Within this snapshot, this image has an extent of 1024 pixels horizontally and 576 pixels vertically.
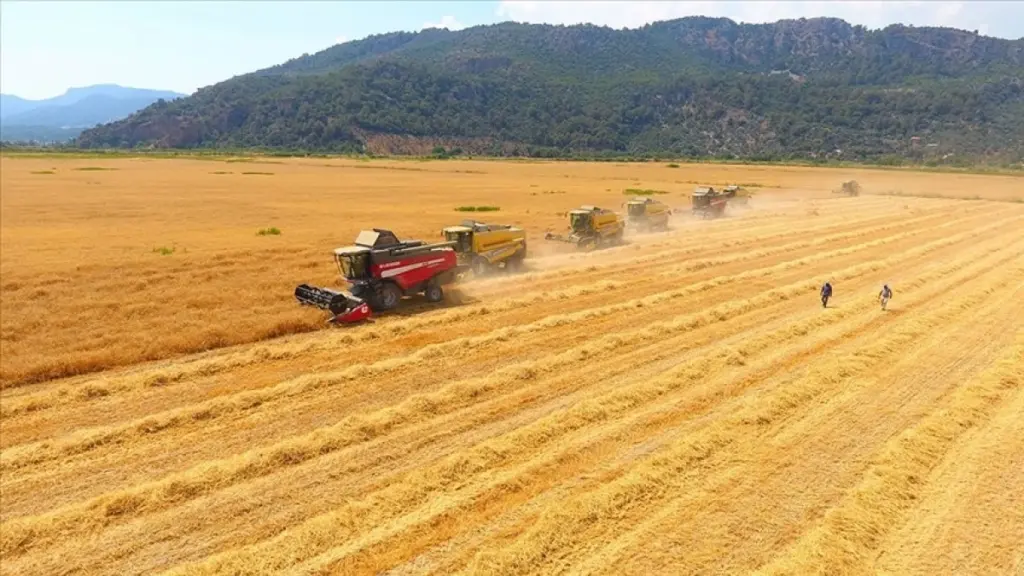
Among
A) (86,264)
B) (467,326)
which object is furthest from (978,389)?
(86,264)

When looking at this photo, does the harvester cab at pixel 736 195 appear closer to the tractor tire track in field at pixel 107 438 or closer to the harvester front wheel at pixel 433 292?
the harvester front wheel at pixel 433 292

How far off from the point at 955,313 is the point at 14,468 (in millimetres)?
23300

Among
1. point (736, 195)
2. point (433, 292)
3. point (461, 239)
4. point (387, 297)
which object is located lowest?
point (433, 292)

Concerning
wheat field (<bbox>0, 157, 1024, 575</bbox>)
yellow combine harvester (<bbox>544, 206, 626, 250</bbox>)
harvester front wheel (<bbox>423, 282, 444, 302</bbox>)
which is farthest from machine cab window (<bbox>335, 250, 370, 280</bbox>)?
yellow combine harvester (<bbox>544, 206, 626, 250</bbox>)

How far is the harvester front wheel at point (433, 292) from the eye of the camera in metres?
20.9

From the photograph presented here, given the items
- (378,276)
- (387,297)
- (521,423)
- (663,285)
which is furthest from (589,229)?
(521,423)

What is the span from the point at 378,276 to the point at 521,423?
378 inches

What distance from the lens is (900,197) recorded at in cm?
6481

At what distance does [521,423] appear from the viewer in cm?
1132

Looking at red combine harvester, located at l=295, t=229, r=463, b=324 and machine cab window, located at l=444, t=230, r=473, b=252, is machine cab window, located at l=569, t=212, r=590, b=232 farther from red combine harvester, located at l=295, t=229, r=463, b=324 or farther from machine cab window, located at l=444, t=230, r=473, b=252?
red combine harvester, located at l=295, t=229, r=463, b=324

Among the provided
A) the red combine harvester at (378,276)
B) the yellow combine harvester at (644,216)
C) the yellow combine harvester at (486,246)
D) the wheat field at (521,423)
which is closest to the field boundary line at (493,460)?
the wheat field at (521,423)

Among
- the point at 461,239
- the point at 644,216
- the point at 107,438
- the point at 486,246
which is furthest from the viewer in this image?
the point at 644,216

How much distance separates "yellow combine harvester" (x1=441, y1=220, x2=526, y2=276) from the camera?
81.3ft

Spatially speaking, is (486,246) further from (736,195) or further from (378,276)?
(736,195)
